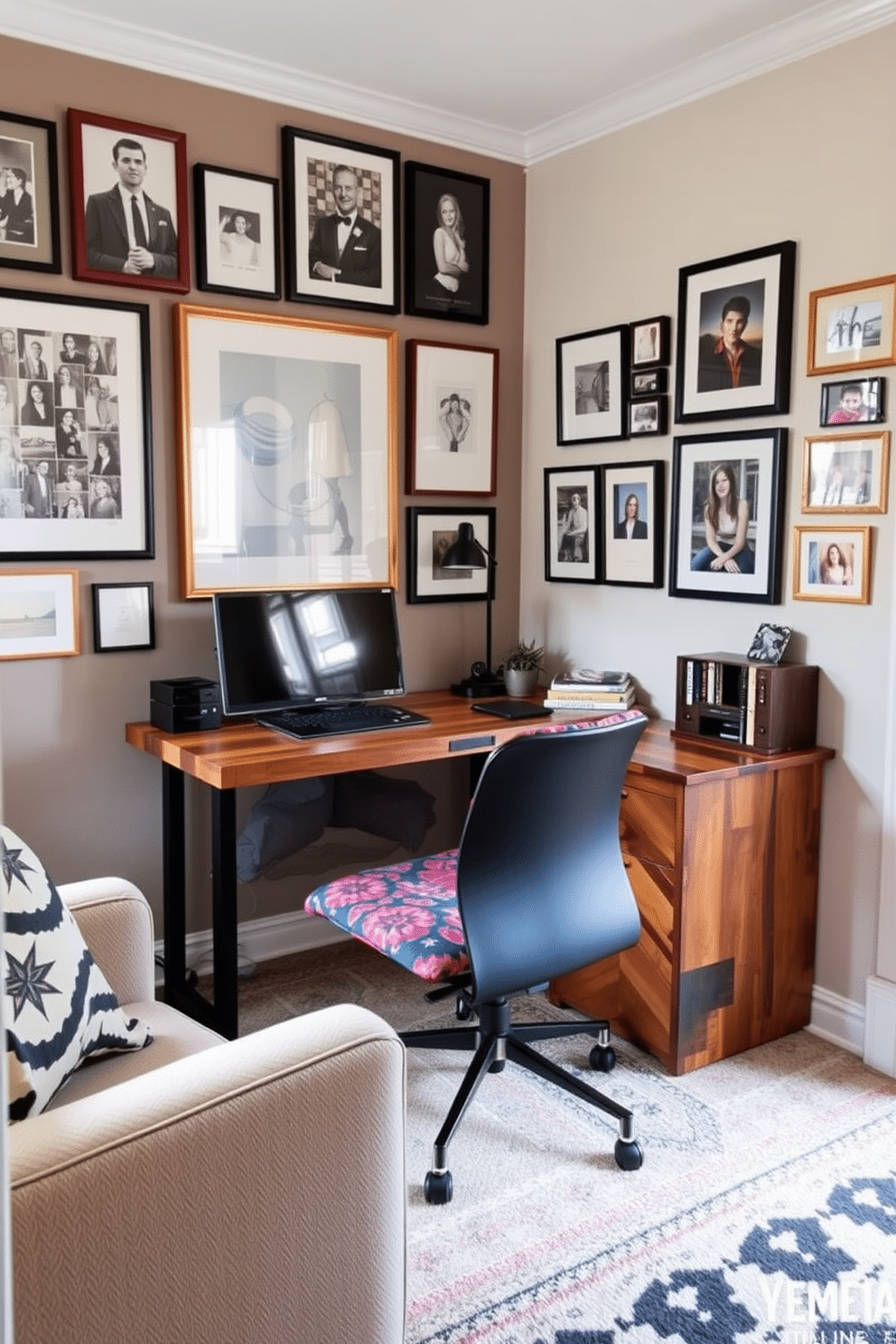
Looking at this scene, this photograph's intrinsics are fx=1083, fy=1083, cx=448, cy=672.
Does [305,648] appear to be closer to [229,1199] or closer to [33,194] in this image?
[33,194]

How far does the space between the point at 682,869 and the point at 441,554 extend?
4.67ft

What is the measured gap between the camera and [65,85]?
2.72m

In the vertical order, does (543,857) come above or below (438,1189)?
A: above

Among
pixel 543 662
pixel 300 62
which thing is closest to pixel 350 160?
pixel 300 62

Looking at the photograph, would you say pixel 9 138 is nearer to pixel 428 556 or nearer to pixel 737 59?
pixel 428 556

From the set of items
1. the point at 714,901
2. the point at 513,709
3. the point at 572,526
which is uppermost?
the point at 572,526

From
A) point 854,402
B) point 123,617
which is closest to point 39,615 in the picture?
point 123,617

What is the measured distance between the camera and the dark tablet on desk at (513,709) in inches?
Answer: 121

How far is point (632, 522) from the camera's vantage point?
3.28 meters

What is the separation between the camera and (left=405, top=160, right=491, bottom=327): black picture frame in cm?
335

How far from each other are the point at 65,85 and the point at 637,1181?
9.47 feet

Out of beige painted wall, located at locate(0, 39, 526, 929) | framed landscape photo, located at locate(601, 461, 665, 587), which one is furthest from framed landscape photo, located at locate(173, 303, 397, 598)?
framed landscape photo, located at locate(601, 461, 665, 587)

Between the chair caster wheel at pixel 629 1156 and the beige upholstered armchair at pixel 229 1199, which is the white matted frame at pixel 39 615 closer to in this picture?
the beige upholstered armchair at pixel 229 1199

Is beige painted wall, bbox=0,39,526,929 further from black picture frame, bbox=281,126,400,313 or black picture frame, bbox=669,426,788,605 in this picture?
black picture frame, bbox=669,426,788,605
